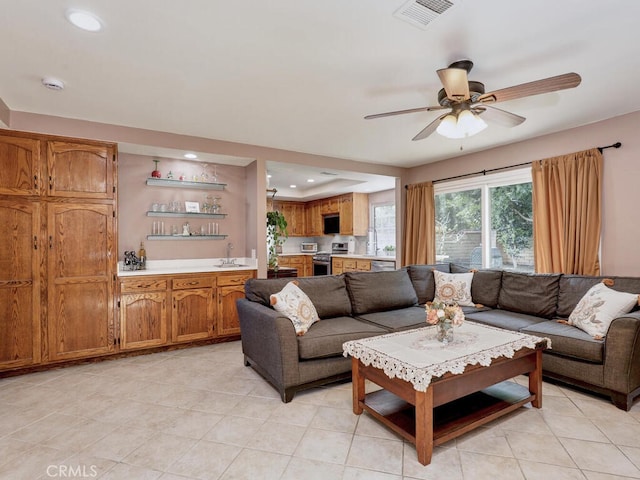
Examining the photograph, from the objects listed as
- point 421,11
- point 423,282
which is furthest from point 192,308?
point 421,11

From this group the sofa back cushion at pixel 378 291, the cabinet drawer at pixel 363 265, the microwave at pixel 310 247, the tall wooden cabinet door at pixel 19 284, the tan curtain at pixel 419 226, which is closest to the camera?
the tall wooden cabinet door at pixel 19 284

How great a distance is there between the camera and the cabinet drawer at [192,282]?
4.07 m

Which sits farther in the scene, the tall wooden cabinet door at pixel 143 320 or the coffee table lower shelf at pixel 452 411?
the tall wooden cabinet door at pixel 143 320

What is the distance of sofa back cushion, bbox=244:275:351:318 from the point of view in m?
3.36

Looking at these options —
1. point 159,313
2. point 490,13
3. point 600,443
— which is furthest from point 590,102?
point 159,313

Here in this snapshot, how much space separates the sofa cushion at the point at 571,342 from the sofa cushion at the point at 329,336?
A: 1.40 meters

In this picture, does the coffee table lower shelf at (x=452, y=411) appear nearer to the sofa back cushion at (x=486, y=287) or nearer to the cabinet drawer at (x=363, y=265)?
the sofa back cushion at (x=486, y=287)

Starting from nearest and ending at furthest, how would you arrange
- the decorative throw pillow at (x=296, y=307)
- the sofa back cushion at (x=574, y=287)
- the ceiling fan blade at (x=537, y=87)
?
the ceiling fan blade at (x=537, y=87), the decorative throw pillow at (x=296, y=307), the sofa back cushion at (x=574, y=287)

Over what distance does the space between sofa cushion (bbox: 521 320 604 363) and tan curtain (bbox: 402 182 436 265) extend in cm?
240

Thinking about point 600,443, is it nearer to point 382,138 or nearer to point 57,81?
point 382,138

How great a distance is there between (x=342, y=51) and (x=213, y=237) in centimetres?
327

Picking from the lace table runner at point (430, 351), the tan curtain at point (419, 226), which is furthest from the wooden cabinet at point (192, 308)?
the tan curtain at point (419, 226)

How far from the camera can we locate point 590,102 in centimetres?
317

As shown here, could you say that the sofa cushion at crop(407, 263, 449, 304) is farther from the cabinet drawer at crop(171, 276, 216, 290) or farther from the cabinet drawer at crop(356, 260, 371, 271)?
the cabinet drawer at crop(171, 276, 216, 290)
